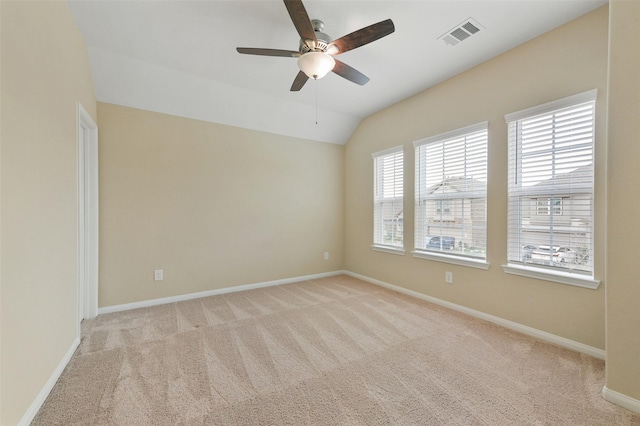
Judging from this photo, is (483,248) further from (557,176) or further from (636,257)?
(636,257)

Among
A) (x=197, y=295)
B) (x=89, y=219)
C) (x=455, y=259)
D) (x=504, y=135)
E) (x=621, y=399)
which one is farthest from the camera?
(x=197, y=295)

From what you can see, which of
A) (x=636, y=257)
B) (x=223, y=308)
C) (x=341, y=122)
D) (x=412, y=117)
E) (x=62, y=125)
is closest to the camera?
(x=636, y=257)

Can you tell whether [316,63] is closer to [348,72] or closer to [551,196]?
[348,72]

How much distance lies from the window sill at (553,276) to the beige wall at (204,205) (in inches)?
112

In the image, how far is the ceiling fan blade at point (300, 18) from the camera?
60.6 inches

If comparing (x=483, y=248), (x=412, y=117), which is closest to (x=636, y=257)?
(x=483, y=248)

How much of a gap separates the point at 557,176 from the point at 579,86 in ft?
2.50

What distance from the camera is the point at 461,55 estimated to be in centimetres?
265

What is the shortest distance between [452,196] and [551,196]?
948mm

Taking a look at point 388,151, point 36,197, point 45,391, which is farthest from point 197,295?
point 388,151

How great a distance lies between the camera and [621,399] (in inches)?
61.4

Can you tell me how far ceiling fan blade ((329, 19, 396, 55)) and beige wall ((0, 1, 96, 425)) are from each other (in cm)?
192

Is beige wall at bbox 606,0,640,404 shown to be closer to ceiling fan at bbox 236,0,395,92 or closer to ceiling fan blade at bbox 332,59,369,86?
ceiling fan at bbox 236,0,395,92

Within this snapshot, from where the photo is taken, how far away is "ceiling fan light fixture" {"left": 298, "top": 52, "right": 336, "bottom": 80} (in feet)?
6.32
